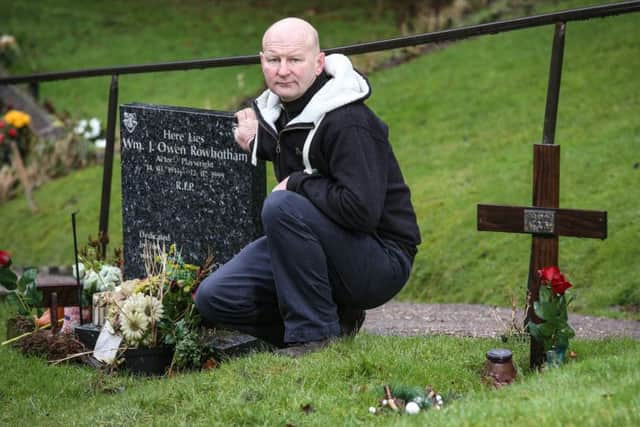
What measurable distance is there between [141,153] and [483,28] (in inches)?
94.8

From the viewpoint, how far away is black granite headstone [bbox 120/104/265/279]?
21.6 ft

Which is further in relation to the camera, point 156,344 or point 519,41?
point 519,41

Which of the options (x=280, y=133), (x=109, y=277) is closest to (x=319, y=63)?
(x=280, y=133)

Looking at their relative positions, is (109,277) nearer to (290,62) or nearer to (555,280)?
(290,62)

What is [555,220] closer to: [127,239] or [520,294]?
[127,239]

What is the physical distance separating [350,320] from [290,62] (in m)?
1.33

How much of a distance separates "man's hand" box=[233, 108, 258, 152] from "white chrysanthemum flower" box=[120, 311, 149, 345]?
1070 mm

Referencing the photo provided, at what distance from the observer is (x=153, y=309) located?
20.3 feet

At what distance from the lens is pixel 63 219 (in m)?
15.4

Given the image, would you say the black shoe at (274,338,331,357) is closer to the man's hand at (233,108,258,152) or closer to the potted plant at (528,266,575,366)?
the potted plant at (528,266,575,366)

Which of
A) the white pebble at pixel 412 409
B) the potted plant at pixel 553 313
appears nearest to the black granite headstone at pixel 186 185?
the potted plant at pixel 553 313

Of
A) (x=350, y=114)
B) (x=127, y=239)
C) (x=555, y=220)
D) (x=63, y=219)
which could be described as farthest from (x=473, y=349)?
(x=63, y=219)

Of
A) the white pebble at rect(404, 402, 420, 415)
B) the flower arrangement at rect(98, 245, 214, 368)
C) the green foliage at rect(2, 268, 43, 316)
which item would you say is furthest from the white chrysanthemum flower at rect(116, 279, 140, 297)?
the white pebble at rect(404, 402, 420, 415)

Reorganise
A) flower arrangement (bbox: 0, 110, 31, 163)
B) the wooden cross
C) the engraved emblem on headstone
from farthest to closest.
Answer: flower arrangement (bbox: 0, 110, 31, 163)
the engraved emblem on headstone
the wooden cross
